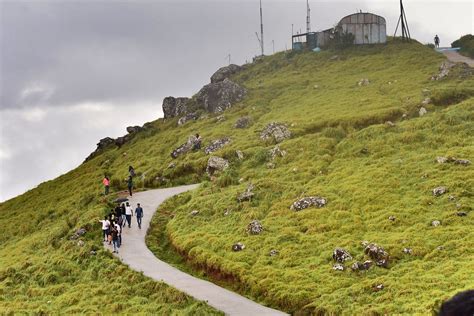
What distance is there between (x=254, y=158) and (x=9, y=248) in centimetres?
2405

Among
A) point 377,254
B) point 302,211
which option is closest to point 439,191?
point 302,211

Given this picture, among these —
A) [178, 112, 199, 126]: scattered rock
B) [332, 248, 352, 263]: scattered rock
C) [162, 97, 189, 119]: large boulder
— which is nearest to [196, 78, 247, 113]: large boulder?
[178, 112, 199, 126]: scattered rock

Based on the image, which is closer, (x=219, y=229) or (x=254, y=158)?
(x=219, y=229)

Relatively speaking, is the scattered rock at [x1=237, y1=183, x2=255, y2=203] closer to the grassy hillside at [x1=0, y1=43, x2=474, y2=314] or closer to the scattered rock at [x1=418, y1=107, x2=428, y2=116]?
the grassy hillside at [x1=0, y1=43, x2=474, y2=314]

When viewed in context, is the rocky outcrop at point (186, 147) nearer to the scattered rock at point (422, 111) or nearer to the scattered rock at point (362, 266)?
the scattered rock at point (422, 111)

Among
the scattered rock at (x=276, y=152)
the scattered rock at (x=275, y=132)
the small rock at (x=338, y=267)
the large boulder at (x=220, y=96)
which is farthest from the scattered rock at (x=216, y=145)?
the small rock at (x=338, y=267)

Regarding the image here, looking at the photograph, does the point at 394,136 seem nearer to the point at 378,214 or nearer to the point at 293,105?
the point at 378,214

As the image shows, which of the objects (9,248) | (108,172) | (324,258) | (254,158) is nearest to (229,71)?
(108,172)

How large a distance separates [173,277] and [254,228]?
6.43 meters

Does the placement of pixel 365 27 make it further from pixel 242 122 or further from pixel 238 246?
pixel 238 246

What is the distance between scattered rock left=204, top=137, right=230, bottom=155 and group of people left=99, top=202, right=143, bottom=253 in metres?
16.8

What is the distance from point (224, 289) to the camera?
29688 millimetres

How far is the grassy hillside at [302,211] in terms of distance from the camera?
2666cm

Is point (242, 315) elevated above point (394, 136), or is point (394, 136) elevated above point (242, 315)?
point (394, 136)
